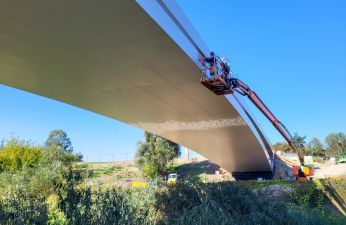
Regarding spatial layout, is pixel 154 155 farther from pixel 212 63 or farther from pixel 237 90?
pixel 212 63

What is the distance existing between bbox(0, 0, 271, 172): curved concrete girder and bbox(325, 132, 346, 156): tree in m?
53.0

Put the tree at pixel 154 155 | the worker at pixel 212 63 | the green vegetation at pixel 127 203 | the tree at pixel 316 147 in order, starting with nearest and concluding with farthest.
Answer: the green vegetation at pixel 127 203 → the worker at pixel 212 63 → the tree at pixel 154 155 → the tree at pixel 316 147

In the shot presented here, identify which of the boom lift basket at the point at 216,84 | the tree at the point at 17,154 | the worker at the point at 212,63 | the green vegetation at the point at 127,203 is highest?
the worker at the point at 212,63

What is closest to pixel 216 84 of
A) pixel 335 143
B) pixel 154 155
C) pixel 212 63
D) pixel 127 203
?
pixel 212 63

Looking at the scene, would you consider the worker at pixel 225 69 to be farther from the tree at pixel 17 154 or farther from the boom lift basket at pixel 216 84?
the tree at pixel 17 154

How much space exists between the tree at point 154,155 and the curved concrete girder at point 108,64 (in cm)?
2105

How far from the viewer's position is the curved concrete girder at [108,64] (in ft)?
23.6

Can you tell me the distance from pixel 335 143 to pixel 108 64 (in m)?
67.7

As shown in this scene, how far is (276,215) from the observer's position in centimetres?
690

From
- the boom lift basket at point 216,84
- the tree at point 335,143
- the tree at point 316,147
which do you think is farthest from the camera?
the tree at point 335,143

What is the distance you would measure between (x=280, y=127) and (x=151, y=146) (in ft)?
68.2

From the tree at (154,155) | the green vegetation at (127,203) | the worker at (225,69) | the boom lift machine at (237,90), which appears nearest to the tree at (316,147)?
the tree at (154,155)

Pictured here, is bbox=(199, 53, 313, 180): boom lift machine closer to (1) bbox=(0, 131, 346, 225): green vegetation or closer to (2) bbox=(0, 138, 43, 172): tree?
(1) bbox=(0, 131, 346, 225): green vegetation

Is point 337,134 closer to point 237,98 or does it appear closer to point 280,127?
point 280,127
